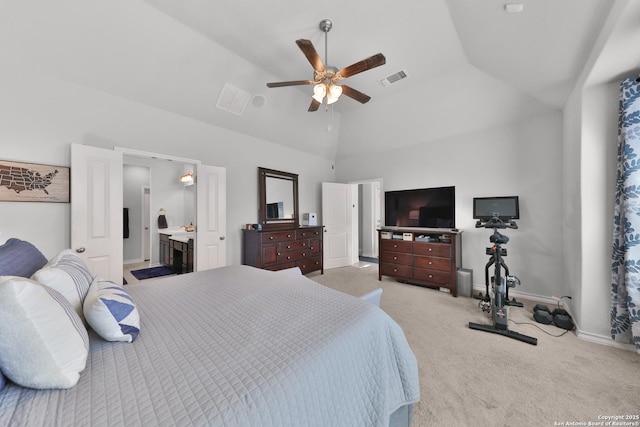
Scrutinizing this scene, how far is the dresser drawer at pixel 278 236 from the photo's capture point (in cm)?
390

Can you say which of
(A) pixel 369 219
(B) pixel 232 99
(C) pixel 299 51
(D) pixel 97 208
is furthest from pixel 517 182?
(D) pixel 97 208

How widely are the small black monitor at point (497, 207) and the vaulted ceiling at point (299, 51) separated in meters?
1.19

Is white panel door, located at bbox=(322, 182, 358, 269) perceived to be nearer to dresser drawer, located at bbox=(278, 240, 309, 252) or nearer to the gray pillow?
A: dresser drawer, located at bbox=(278, 240, 309, 252)

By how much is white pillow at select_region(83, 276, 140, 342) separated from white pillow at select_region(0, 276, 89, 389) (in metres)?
0.19

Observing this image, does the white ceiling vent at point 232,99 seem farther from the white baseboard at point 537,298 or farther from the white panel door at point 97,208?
the white baseboard at point 537,298

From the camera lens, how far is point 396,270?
13.5ft

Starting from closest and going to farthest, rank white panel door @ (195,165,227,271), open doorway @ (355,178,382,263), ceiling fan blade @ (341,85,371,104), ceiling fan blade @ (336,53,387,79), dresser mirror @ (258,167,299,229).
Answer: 1. ceiling fan blade @ (336,53,387,79)
2. ceiling fan blade @ (341,85,371,104)
3. white panel door @ (195,165,227,271)
4. dresser mirror @ (258,167,299,229)
5. open doorway @ (355,178,382,263)

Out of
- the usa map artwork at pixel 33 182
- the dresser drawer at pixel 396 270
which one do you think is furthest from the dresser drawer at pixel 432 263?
the usa map artwork at pixel 33 182

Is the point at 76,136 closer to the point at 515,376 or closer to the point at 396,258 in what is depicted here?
the point at 396,258

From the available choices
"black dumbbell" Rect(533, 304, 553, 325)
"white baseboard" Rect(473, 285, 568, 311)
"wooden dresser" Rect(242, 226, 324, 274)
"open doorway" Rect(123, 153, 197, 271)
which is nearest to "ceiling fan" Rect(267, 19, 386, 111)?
"wooden dresser" Rect(242, 226, 324, 274)

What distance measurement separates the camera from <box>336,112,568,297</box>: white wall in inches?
126

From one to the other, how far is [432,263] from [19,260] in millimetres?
4198

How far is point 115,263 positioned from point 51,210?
801mm

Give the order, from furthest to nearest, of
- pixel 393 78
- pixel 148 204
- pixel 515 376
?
pixel 148 204
pixel 393 78
pixel 515 376
